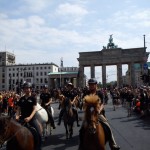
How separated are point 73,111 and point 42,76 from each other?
145 m

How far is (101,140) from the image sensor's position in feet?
20.1

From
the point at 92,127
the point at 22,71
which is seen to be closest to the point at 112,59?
the point at 22,71

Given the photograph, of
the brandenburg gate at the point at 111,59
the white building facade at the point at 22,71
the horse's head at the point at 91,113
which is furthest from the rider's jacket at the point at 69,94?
the white building facade at the point at 22,71

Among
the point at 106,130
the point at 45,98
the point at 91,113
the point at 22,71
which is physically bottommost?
the point at 106,130

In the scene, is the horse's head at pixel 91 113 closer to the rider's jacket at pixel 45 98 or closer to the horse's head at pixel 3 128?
the horse's head at pixel 3 128

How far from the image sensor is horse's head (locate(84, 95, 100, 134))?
19.0 feet

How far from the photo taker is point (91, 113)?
5863mm

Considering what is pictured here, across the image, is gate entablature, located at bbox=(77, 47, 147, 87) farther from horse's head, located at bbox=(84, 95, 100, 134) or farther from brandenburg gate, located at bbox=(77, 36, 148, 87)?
horse's head, located at bbox=(84, 95, 100, 134)

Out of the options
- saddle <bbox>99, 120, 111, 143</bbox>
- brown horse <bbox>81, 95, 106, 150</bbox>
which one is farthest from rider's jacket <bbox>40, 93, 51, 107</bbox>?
brown horse <bbox>81, 95, 106, 150</bbox>

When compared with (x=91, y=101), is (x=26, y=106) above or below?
below

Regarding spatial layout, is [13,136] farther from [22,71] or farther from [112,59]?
[22,71]

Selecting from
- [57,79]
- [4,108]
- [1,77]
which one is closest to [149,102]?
[4,108]

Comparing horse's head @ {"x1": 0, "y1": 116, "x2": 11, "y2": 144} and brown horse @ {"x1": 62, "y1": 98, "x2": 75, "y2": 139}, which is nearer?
horse's head @ {"x1": 0, "y1": 116, "x2": 11, "y2": 144}

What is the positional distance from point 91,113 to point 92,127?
0.30m
